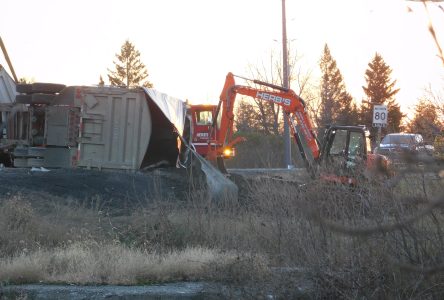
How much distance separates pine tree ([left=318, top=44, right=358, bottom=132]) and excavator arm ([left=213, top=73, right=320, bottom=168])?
2740 centimetres

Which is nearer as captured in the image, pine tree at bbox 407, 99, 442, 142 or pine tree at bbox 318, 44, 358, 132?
pine tree at bbox 407, 99, 442, 142

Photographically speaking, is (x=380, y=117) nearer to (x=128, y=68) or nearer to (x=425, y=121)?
(x=425, y=121)

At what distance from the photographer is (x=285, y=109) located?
17.8 meters

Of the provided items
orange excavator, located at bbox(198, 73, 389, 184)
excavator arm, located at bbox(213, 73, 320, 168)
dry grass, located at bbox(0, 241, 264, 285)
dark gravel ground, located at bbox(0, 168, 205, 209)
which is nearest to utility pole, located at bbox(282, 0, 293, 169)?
orange excavator, located at bbox(198, 73, 389, 184)

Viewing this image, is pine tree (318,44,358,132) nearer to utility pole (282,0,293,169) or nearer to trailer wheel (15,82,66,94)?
utility pole (282,0,293,169)

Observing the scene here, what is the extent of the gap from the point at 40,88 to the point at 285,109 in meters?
7.04

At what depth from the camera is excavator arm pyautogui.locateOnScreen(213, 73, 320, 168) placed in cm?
1697

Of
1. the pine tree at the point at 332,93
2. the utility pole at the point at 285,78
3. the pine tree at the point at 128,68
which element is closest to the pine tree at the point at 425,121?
the utility pole at the point at 285,78

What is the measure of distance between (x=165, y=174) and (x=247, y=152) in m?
15.2

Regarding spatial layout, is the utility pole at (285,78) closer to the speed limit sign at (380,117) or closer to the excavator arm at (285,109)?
the speed limit sign at (380,117)

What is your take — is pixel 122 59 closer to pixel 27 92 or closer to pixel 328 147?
pixel 27 92

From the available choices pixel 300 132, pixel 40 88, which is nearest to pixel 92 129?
pixel 40 88

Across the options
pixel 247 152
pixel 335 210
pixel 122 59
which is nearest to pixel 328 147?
pixel 335 210

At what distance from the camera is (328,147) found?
595 inches
